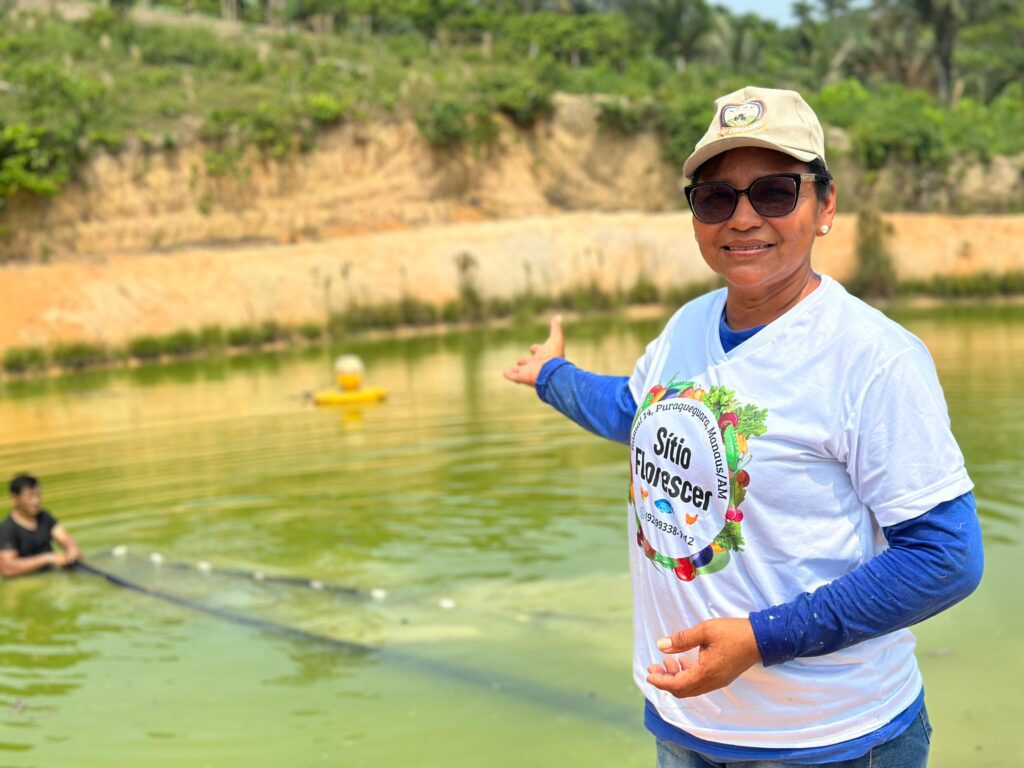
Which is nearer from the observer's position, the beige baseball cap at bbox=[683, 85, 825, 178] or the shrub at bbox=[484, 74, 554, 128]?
the beige baseball cap at bbox=[683, 85, 825, 178]

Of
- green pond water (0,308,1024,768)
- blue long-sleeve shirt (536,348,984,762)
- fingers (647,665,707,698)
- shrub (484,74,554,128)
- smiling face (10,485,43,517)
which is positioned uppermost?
shrub (484,74,554,128)

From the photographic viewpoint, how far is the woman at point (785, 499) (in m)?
2.10

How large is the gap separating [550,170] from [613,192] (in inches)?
77.3

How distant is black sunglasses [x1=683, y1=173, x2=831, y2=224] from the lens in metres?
2.30

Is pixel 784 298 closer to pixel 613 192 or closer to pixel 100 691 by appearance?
pixel 100 691

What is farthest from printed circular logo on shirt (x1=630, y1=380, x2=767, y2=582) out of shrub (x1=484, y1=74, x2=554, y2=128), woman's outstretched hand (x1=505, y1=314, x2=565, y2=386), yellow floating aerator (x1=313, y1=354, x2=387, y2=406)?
shrub (x1=484, y1=74, x2=554, y2=128)

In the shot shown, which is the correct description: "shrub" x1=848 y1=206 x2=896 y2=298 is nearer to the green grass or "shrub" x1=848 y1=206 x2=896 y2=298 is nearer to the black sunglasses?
the green grass

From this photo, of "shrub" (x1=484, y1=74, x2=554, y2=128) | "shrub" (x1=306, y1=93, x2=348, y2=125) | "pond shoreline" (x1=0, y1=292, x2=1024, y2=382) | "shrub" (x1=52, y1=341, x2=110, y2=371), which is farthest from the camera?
"shrub" (x1=484, y1=74, x2=554, y2=128)

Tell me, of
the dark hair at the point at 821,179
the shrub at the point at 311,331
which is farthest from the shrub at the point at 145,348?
the dark hair at the point at 821,179

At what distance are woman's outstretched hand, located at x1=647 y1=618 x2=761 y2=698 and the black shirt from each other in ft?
23.4

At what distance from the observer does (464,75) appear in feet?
127

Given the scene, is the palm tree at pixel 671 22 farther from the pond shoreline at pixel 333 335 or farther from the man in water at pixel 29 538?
the man in water at pixel 29 538

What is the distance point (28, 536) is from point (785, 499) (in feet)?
23.9

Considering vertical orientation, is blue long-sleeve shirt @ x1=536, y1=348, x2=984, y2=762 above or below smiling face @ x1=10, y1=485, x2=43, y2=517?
above
